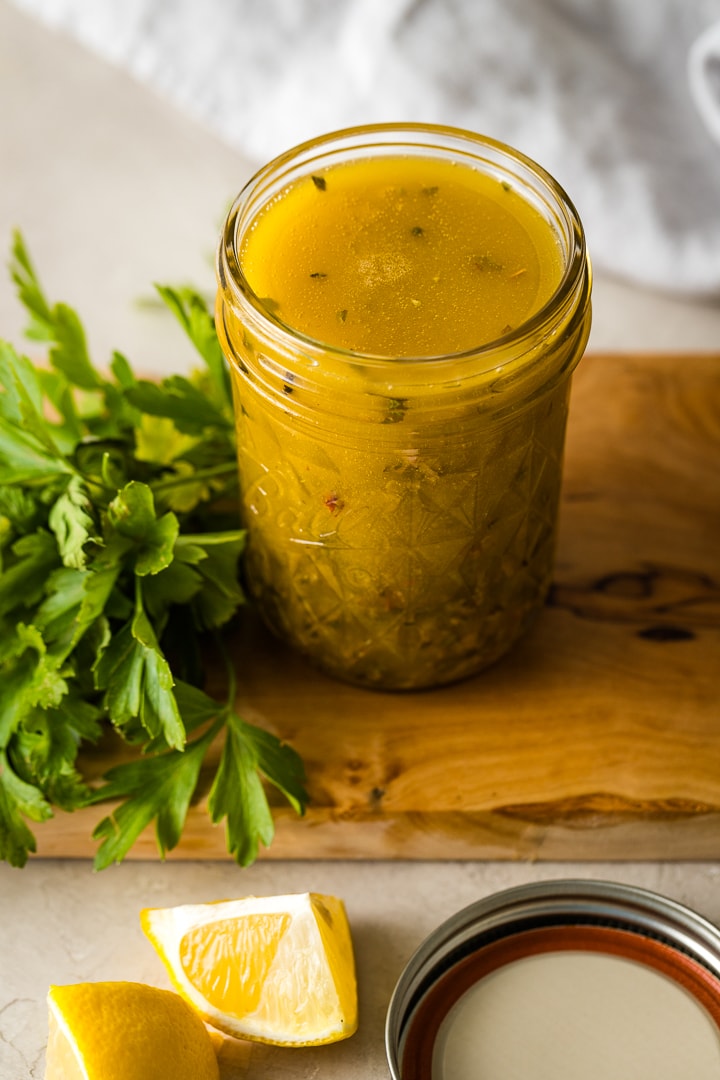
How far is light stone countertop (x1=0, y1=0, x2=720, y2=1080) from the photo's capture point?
1190 millimetres

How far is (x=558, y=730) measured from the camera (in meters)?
1.28

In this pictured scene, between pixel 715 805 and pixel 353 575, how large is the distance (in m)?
0.39

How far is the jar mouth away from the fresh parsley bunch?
7.8 inches

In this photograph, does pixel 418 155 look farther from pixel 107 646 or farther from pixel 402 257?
pixel 107 646

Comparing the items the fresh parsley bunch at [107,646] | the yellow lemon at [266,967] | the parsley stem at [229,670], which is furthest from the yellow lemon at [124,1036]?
the parsley stem at [229,670]

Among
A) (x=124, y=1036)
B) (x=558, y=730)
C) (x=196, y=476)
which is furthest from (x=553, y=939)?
(x=196, y=476)

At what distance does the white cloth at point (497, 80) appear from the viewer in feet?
5.83

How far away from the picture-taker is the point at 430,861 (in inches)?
49.9

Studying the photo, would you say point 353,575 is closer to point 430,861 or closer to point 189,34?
point 430,861

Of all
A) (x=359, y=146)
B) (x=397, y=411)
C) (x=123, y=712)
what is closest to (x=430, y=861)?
(x=123, y=712)

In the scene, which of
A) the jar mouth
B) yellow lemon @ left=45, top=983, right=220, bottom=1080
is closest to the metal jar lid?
yellow lemon @ left=45, top=983, right=220, bottom=1080

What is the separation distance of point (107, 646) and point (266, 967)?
0.30 metres

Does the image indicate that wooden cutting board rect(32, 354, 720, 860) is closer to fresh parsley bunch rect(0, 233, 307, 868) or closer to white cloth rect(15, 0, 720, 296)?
fresh parsley bunch rect(0, 233, 307, 868)

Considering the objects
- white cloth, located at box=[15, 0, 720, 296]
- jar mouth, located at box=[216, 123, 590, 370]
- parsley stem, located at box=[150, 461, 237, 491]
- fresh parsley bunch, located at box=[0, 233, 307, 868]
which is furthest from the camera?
white cloth, located at box=[15, 0, 720, 296]
